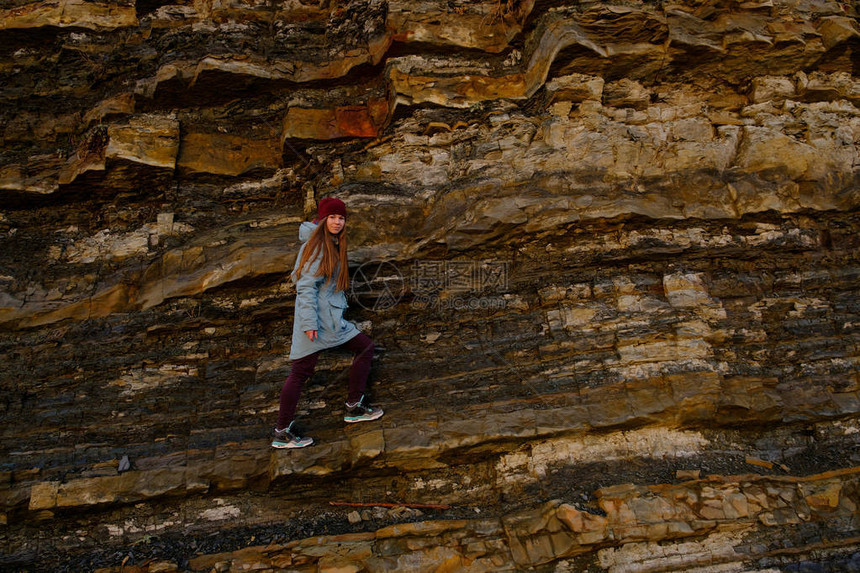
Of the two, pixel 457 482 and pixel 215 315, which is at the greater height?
pixel 215 315

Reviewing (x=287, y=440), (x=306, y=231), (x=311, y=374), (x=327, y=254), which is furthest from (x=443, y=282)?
(x=287, y=440)

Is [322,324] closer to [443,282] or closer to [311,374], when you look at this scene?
[311,374]

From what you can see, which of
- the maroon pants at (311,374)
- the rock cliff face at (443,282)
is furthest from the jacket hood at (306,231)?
the maroon pants at (311,374)

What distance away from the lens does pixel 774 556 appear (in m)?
4.38

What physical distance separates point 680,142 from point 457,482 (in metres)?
4.42

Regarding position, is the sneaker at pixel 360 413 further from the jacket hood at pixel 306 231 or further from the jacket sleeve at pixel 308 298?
the jacket hood at pixel 306 231

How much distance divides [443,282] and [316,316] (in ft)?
5.11

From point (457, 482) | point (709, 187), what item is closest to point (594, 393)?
point (457, 482)

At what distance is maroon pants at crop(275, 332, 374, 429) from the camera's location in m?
5.02

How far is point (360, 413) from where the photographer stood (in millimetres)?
5266

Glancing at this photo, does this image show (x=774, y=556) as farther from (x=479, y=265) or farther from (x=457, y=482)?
(x=479, y=265)

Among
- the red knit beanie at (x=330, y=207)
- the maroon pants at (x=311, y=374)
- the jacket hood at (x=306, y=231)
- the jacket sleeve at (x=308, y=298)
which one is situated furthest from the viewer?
the jacket hood at (x=306, y=231)

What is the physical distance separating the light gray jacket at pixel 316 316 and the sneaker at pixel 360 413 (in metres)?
0.62

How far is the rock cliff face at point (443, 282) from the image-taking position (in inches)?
189
